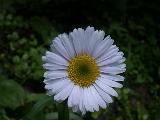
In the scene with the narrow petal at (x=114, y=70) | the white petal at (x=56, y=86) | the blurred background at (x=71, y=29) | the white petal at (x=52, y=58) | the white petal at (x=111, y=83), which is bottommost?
the white petal at (x=56, y=86)

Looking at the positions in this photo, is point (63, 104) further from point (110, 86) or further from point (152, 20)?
point (152, 20)

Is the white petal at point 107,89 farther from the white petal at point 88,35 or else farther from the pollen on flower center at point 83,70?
the white petal at point 88,35

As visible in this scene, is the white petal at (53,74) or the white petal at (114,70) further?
the white petal at (114,70)

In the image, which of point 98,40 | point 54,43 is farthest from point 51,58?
point 98,40

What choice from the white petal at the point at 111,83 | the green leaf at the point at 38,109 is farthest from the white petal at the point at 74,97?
the green leaf at the point at 38,109

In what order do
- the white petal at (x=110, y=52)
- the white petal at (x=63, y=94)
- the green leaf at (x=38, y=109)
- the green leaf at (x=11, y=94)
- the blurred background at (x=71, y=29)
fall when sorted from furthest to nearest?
the blurred background at (x=71, y=29) < the green leaf at (x=11, y=94) < the green leaf at (x=38, y=109) < the white petal at (x=110, y=52) < the white petal at (x=63, y=94)

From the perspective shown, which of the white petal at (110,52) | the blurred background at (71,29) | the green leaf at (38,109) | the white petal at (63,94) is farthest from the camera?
the blurred background at (71,29)

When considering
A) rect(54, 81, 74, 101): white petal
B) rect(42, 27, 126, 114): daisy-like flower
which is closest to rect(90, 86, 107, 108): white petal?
rect(42, 27, 126, 114): daisy-like flower

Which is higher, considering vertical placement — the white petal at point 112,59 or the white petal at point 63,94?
the white petal at point 112,59

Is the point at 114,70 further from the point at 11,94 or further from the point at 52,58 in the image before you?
the point at 11,94
